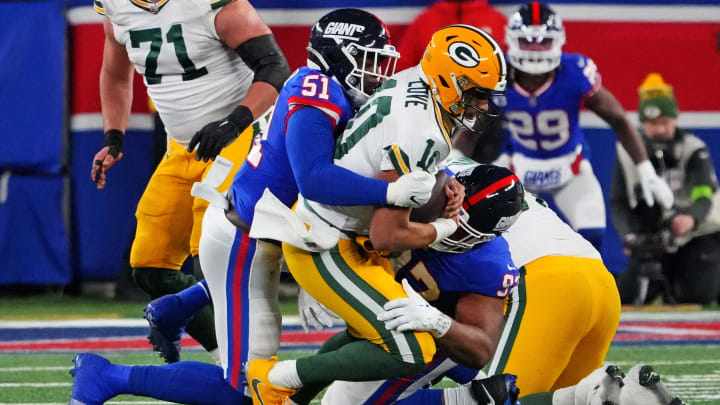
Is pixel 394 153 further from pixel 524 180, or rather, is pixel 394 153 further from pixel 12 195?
pixel 12 195

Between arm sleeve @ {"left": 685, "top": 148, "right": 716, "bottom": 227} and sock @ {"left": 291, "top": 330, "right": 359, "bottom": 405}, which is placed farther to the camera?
arm sleeve @ {"left": 685, "top": 148, "right": 716, "bottom": 227}

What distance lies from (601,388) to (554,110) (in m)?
3.22

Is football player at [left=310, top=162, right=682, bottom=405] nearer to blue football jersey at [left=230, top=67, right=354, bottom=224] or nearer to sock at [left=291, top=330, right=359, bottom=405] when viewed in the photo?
sock at [left=291, top=330, right=359, bottom=405]

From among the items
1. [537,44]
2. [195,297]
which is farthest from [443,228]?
[537,44]

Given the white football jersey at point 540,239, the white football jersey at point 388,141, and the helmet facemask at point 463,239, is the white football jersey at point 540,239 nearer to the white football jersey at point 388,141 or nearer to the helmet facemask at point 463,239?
the helmet facemask at point 463,239

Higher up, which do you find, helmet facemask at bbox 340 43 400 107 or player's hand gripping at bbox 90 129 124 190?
helmet facemask at bbox 340 43 400 107

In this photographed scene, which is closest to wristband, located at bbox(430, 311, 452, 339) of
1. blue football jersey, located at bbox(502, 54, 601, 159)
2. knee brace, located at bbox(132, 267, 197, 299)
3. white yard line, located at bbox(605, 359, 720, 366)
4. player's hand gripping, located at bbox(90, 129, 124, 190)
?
knee brace, located at bbox(132, 267, 197, 299)

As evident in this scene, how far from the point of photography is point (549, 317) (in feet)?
11.5

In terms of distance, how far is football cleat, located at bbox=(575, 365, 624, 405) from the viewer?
130 inches

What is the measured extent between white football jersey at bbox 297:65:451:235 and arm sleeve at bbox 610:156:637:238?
4487 millimetres

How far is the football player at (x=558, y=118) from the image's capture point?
6.18 metres

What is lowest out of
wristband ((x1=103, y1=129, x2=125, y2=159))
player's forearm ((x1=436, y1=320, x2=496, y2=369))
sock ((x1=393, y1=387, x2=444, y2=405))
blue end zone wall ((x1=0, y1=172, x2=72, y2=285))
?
blue end zone wall ((x1=0, y1=172, x2=72, y2=285))

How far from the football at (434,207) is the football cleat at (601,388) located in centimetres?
63

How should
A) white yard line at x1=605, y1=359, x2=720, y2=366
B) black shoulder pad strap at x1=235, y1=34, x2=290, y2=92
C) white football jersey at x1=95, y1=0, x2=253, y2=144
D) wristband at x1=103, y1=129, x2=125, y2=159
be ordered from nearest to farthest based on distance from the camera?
black shoulder pad strap at x1=235, y1=34, x2=290, y2=92
white football jersey at x1=95, y1=0, x2=253, y2=144
wristband at x1=103, y1=129, x2=125, y2=159
white yard line at x1=605, y1=359, x2=720, y2=366
